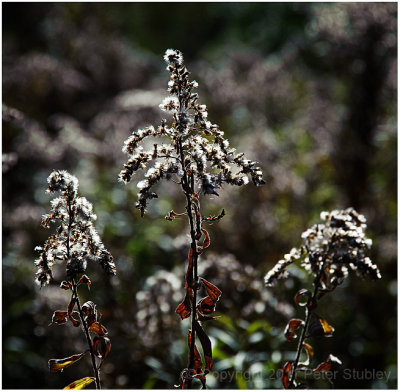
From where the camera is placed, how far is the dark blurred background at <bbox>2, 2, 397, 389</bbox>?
2.65 metres

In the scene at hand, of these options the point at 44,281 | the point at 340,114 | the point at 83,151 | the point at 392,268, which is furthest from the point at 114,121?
the point at 44,281

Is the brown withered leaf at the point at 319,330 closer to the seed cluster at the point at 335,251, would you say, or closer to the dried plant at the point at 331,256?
the dried plant at the point at 331,256

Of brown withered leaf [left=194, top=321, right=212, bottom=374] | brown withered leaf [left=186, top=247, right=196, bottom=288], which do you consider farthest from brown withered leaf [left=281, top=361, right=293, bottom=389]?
brown withered leaf [left=186, top=247, right=196, bottom=288]

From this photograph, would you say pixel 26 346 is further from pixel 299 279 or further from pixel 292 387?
pixel 292 387

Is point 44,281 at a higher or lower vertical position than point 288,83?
lower

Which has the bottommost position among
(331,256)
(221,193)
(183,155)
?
(331,256)

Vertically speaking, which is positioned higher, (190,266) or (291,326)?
(190,266)

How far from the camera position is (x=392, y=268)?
148 inches

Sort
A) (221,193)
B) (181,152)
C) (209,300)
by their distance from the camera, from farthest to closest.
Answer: (221,193), (209,300), (181,152)

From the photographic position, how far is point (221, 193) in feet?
14.0

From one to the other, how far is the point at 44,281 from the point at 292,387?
857 mm

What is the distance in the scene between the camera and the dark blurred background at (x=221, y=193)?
8.68 feet

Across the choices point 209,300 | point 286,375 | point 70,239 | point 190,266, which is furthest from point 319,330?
point 70,239

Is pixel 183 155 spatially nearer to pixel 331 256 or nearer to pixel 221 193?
pixel 331 256
